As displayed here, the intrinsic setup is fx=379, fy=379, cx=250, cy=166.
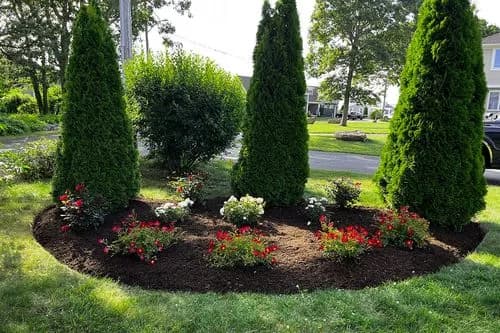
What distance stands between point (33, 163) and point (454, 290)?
754cm

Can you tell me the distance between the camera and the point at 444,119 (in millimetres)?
4605

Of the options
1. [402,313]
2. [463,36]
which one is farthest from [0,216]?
[463,36]

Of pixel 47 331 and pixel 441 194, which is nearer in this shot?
pixel 47 331

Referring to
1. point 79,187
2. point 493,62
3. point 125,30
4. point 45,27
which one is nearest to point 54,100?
point 45,27

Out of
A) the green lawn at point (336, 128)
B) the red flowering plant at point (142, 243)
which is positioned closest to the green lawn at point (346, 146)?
the green lawn at point (336, 128)

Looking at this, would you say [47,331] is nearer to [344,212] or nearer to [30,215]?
[30,215]

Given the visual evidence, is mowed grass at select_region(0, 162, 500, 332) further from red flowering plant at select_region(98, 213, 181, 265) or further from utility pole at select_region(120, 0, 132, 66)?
utility pole at select_region(120, 0, 132, 66)

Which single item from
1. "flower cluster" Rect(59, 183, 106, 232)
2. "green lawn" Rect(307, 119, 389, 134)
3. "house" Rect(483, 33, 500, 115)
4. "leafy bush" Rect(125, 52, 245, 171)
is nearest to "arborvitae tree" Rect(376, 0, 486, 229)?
"flower cluster" Rect(59, 183, 106, 232)

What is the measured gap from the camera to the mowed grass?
270 cm

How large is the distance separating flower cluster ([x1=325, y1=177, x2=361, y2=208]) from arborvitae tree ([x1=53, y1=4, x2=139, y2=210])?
9.69ft

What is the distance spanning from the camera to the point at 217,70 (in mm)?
7973

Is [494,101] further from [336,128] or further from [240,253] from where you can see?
[240,253]

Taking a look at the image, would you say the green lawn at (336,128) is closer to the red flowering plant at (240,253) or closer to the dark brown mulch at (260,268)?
the dark brown mulch at (260,268)

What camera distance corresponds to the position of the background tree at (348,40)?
74.6 ft
